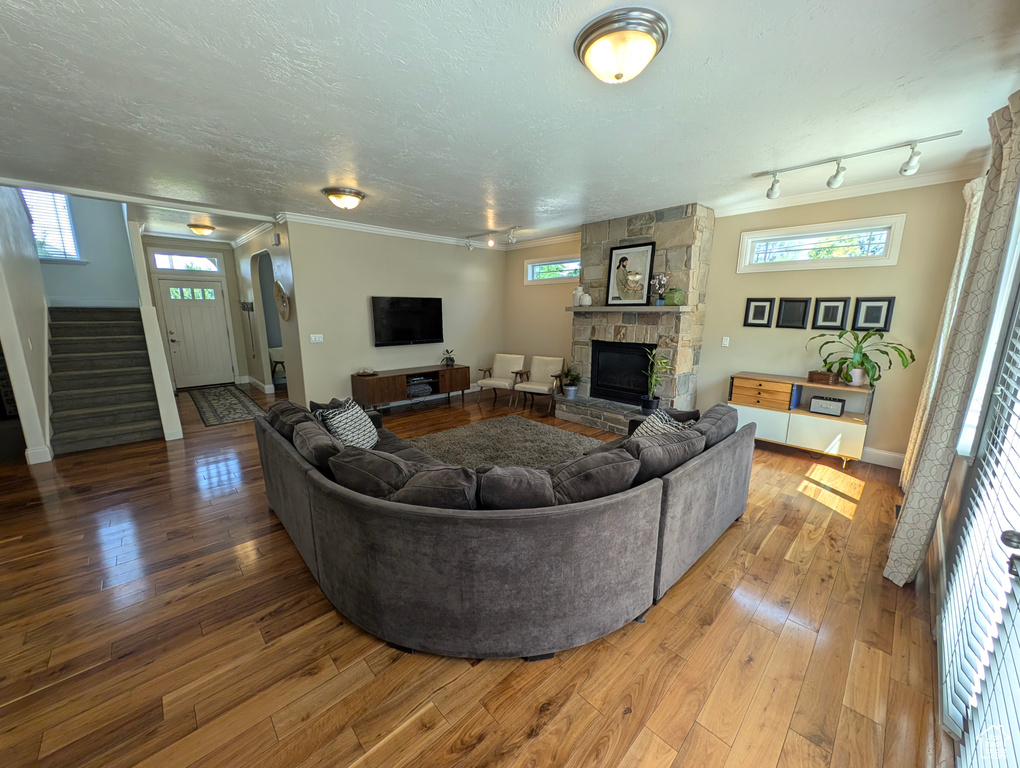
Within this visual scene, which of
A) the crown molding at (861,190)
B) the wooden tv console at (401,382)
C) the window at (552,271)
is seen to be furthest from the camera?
the window at (552,271)

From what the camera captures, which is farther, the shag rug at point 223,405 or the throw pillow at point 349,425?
the shag rug at point 223,405

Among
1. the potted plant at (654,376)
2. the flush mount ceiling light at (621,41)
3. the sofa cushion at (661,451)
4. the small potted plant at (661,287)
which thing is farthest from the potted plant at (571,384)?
the flush mount ceiling light at (621,41)

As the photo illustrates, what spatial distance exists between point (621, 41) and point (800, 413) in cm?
384

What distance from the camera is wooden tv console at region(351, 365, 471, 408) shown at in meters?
5.23

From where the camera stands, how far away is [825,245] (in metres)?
3.87

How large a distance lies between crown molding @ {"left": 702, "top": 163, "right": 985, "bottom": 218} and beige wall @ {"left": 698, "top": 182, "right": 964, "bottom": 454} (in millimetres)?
46

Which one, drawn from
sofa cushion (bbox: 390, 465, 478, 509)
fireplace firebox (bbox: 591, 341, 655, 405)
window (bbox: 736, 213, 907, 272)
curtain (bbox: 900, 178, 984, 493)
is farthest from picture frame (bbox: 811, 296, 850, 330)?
sofa cushion (bbox: 390, 465, 478, 509)

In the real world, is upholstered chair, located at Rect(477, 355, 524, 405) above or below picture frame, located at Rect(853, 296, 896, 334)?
below

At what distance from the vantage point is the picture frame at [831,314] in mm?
3758

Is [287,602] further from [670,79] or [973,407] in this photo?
[973,407]

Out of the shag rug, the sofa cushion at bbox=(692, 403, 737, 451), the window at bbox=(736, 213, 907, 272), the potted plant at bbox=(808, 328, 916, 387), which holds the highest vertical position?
the window at bbox=(736, 213, 907, 272)

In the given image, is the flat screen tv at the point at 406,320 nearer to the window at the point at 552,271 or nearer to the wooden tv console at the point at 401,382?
the wooden tv console at the point at 401,382

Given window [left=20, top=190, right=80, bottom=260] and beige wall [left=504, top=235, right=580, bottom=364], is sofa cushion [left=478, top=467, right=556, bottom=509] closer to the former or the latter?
beige wall [left=504, top=235, right=580, bottom=364]

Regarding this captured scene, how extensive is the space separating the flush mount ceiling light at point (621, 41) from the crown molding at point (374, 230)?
417cm
